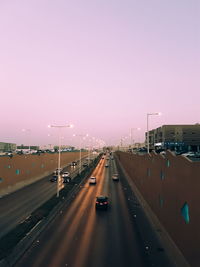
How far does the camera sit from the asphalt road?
12539 mm

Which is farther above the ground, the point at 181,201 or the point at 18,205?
the point at 181,201

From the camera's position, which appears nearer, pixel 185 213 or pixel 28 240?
pixel 185 213

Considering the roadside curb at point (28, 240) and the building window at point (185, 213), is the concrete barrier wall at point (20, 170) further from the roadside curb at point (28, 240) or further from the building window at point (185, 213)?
the building window at point (185, 213)

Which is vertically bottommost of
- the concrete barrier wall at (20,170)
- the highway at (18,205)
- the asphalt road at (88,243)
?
the highway at (18,205)

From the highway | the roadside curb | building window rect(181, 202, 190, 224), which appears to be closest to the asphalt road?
the roadside curb

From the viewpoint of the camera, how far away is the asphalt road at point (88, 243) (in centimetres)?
1254

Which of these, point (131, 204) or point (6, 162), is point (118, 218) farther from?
point (6, 162)

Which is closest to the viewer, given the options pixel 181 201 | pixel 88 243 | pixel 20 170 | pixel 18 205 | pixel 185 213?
pixel 185 213

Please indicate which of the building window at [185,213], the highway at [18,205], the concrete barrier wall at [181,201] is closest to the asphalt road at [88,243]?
the concrete barrier wall at [181,201]

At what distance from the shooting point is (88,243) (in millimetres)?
15055

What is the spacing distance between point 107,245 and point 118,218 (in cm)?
652

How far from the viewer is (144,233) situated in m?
17.1

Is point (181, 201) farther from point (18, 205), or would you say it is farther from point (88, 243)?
point (18, 205)

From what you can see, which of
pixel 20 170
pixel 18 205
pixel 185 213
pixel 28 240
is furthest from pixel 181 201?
pixel 20 170
